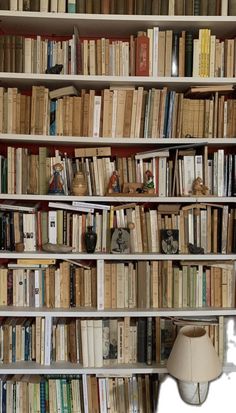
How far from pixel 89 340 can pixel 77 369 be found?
15 centimetres

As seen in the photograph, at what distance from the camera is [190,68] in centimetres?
217

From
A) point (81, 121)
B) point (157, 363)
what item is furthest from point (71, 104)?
point (157, 363)

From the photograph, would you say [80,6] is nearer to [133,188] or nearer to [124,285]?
[133,188]

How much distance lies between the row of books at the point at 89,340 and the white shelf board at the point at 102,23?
1.43 metres

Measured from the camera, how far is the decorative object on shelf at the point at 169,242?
86.5 inches

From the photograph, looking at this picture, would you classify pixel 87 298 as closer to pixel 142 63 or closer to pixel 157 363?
pixel 157 363

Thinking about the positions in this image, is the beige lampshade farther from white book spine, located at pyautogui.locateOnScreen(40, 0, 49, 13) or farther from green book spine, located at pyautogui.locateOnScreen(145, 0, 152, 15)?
white book spine, located at pyautogui.locateOnScreen(40, 0, 49, 13)

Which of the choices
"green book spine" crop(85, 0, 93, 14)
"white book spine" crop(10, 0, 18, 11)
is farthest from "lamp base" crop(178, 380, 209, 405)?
"white book spine" crop(10, 0, 18, 11)

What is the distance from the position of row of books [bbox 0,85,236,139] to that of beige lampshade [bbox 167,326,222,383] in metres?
0.97

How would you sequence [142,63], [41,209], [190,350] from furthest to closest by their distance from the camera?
1. [41,209]
2. [142,63]
3. [190,350]

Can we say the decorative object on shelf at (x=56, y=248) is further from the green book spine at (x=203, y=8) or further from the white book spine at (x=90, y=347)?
the green book spine at (x=203, y=8)

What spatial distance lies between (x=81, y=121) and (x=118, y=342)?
1.11 meters

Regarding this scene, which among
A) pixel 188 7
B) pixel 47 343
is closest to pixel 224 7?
pixel 188 7

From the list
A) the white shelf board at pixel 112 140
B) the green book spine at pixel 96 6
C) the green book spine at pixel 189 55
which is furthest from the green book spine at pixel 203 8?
the white shelf board at pixel 112 140
